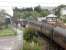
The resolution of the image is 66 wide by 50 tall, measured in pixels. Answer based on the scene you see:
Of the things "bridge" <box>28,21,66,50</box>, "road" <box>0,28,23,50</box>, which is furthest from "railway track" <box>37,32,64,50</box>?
"road" <box>0,28,23,50</box>

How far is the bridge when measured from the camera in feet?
6.12

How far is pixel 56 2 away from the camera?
235cm

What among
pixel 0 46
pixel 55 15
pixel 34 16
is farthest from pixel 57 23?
pixel 0 46

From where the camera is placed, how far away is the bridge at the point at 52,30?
187cm

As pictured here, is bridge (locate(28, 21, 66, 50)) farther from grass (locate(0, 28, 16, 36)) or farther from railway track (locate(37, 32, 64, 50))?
grass (locate(0, 28, 16, 36))

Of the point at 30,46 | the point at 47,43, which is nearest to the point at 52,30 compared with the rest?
the point at 47,43

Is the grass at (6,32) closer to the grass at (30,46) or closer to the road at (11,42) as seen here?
the road at (11,42)

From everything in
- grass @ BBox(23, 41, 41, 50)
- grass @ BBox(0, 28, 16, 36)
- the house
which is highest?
the house

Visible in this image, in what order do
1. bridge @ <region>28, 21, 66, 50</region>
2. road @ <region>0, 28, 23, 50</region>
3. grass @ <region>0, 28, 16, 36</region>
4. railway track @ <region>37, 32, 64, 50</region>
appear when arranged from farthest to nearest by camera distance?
road @ <region>0, 28, 23, 50</region>
grass @ <region>0, 28, 16, 36</region>
railway track @ <region>37, 32, 64, 50</region>
bridge @ <region>28, 21, 66, 50</region>

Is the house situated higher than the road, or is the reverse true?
the house

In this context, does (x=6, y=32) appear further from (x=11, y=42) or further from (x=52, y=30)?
(x=52, y=30)

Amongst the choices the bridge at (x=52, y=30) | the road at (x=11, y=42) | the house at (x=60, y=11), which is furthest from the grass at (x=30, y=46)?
the house at (x=60, y=11)

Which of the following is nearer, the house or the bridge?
the bridge

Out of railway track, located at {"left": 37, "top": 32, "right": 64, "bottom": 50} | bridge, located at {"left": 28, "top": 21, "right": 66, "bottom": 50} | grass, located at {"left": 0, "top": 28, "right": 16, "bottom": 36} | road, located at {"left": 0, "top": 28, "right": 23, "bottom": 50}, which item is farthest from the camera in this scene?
road, located at {"left": 0, "top": 28, "right": 23, "bottom": 50}
